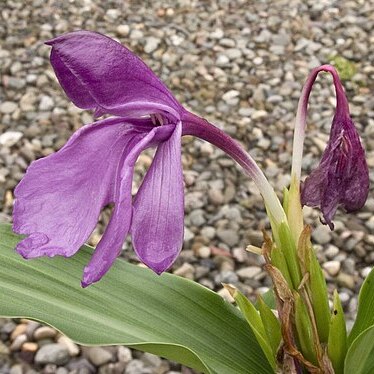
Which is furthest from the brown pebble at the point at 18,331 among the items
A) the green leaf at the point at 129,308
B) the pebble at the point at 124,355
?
the green leaf at the point at 129,308

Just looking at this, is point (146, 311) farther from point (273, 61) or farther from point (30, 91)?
point (273, 61)

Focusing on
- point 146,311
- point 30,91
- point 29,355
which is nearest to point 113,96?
point 146,311

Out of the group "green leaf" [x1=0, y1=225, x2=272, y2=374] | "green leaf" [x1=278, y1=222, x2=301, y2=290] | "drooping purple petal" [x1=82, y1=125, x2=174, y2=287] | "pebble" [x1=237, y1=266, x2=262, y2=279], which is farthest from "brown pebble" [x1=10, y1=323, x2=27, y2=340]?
"drooping purple petal" [x1=82, y1=125, x2=174, y2=287]

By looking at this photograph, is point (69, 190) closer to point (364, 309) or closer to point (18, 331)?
point (364, 309)

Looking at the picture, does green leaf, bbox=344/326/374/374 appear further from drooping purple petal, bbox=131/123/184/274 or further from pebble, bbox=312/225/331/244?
pebble, bbox=312/225/331/244

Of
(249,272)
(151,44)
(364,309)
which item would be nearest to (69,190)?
(364,309)

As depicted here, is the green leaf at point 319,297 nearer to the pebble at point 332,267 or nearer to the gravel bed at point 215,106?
the gravel bed at point 215,106
